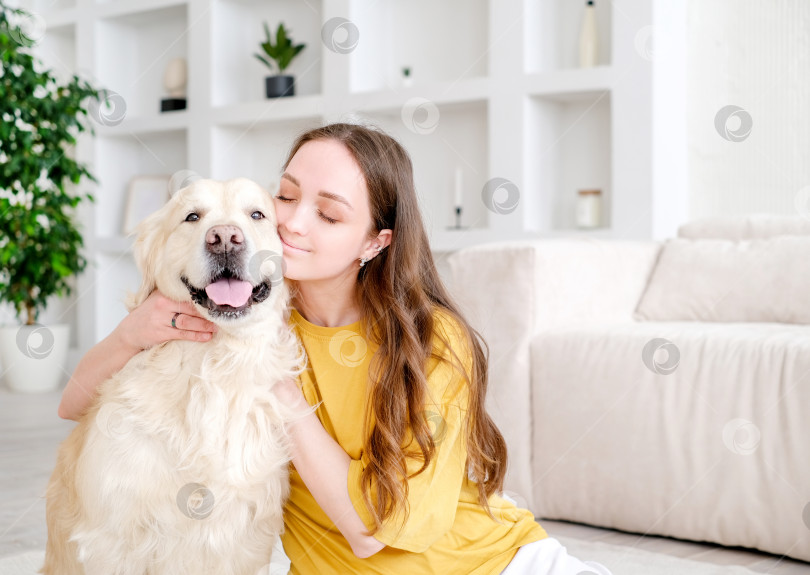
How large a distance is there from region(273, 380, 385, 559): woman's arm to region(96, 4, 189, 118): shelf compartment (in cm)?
439

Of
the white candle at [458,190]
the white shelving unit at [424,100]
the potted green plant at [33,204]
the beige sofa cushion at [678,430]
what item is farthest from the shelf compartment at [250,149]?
the beige sofa cushion at [678,430]

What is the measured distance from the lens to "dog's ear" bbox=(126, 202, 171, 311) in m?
1.23

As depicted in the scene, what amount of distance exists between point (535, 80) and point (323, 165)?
8.37 ft

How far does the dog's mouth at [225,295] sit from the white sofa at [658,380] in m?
1.14

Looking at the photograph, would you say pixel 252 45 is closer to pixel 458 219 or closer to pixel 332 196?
pixel 458 219

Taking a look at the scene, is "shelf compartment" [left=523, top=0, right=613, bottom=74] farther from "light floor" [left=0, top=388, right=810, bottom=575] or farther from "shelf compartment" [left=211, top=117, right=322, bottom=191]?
"light floor" [left=0, top=388, right=810, bottom=575]

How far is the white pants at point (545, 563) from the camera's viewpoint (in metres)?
1.24

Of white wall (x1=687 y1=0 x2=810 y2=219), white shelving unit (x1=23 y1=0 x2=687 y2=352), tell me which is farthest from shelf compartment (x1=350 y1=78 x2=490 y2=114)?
white wall (x1=687 y1=0 x2=810 y2=219)

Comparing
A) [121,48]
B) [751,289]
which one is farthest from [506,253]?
[121,48]

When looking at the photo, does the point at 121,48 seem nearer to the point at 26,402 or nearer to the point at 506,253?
the point at 26,402

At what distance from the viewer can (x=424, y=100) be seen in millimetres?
3928

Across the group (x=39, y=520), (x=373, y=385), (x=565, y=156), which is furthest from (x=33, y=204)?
(x=373, y=385)

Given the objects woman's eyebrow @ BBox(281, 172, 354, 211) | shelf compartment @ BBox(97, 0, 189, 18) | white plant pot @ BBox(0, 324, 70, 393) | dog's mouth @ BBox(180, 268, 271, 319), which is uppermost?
shelf compartment @ BBox(97, 0, 189, 18)

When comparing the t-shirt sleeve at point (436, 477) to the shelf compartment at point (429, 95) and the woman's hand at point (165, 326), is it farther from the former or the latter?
the shelf compartment at point (429, 95)
